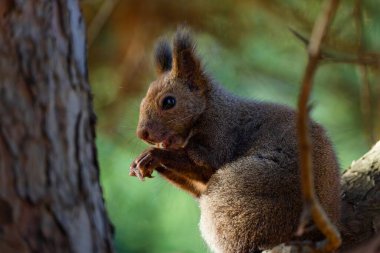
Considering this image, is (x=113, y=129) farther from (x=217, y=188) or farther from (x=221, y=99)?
(x=217, y=188)

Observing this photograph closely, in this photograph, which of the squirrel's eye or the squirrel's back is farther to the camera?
the squirrel's eye

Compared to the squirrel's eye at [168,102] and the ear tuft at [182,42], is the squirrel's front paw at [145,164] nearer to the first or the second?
the squirrel's eye at [168,102]

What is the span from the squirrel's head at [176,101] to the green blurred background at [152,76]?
2.58 feet

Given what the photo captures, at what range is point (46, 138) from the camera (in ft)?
5.95

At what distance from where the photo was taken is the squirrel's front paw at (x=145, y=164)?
3.22 m

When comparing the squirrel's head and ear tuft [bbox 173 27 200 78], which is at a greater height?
ear tuft [bbox 173 27 200 78]

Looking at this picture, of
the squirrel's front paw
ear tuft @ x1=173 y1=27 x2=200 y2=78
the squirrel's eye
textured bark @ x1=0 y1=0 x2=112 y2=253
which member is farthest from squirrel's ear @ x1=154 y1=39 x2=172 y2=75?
textured bark @ x1=0 y1=0 x2=112 y2=253

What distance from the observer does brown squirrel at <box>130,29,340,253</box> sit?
300cm

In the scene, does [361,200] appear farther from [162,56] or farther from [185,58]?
[162,56]

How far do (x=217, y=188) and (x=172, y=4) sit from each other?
183 cm

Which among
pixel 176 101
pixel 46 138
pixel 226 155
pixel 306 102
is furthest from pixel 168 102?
pixel 306 102

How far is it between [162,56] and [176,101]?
388mm

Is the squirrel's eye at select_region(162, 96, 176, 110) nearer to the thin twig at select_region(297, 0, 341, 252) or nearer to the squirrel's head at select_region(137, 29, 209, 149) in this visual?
the squirrel's head at select_region(137, 29, 209, 149)

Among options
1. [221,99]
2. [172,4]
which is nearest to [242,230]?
[221,99]
